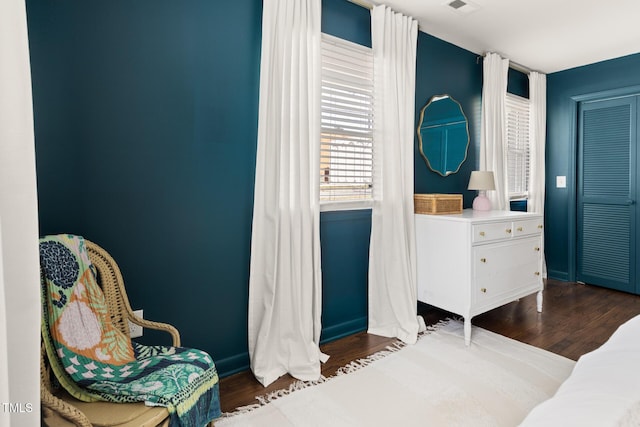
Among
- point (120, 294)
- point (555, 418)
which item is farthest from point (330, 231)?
point (555, 418)

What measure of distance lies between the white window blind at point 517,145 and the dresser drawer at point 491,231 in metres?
1.47

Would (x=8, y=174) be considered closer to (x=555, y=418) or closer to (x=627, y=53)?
(x=555, y=418)

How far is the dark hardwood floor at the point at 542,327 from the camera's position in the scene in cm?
213

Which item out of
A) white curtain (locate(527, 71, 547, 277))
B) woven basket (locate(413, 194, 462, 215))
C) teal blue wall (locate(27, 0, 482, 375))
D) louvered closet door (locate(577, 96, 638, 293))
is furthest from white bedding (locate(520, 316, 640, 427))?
louvered closet door (locate(577, 96, 638, 293))

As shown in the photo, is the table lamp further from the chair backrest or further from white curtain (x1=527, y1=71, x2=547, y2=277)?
the chair backrest

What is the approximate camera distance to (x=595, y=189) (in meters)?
4.14

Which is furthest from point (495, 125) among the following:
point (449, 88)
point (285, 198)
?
point (285, 198)

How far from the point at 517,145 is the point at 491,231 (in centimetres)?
198

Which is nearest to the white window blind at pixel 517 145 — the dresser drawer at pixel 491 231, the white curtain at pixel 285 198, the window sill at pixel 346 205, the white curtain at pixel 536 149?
the white curtain at pixel 536 149

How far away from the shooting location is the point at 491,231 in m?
2.70

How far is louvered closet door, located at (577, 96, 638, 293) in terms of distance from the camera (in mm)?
3873

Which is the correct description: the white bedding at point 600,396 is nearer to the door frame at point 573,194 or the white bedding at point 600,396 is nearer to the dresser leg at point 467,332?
the dresser leg at point 467,332

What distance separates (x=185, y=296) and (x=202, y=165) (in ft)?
2.36

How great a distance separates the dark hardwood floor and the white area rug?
0.11 metres
